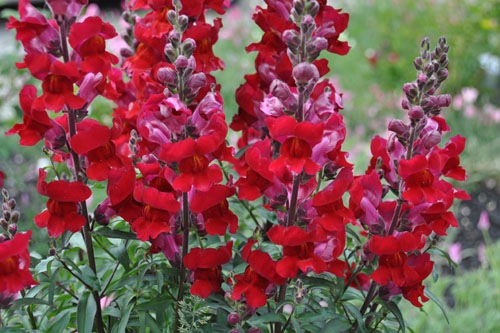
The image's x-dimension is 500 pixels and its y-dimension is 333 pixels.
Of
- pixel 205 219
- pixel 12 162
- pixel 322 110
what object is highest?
pixel 322 110

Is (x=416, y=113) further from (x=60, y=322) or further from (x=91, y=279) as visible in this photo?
(x=60, y=322)

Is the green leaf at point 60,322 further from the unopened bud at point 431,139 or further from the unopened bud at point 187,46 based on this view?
the unopened bud at point 431,139

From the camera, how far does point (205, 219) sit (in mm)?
1412

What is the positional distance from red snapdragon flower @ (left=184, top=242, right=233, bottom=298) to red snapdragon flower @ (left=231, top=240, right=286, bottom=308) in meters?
0.06

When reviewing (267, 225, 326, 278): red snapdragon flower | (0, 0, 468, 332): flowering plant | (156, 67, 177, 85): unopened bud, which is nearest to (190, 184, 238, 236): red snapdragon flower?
(0, 0, 468, 332): flowering plant

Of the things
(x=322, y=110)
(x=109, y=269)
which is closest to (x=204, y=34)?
(x=322, y=110)

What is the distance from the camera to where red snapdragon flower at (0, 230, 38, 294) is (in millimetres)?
1257

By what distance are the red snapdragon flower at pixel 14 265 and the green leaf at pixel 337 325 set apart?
1.99 feet

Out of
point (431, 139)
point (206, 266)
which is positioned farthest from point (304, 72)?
point (206, 266)

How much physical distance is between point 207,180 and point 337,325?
440 mm

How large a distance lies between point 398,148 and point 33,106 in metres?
0.74

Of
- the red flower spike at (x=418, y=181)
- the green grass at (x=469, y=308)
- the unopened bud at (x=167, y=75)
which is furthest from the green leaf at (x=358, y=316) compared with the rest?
the green grass at (x=469, y=308)

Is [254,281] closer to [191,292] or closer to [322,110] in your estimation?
[191,292]

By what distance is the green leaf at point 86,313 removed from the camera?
1388 mm
